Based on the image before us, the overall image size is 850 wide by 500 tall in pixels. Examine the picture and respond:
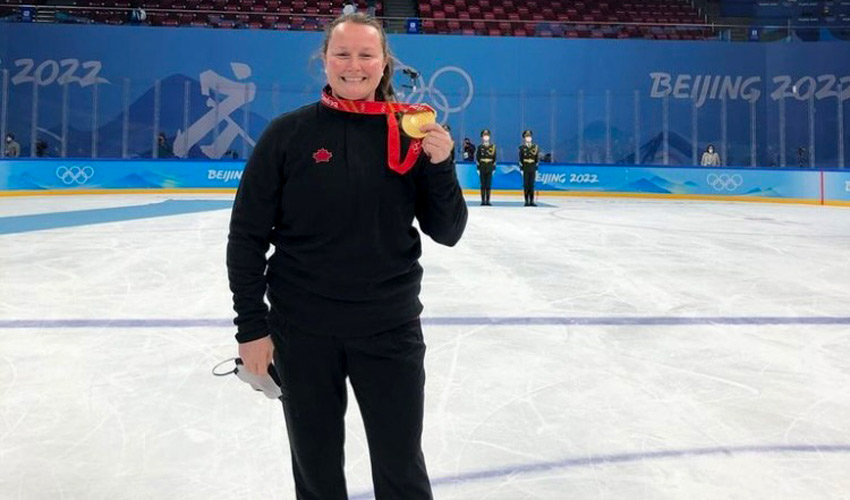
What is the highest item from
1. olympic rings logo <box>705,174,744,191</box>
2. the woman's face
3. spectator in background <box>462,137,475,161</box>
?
spectator in background <box>462,137,475,161</box>

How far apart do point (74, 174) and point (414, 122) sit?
1425cm

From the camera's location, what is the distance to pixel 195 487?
179 centimetres

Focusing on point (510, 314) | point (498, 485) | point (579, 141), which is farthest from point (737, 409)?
point (579, 141)

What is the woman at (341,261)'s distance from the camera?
1269mm

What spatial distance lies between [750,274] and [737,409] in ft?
10.6

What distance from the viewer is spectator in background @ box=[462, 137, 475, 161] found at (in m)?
16.0

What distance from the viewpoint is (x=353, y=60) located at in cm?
129

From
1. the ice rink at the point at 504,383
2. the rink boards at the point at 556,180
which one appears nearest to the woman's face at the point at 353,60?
the ice rink at the point at 504,383

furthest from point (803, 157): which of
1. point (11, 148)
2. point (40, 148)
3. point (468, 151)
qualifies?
point (11, 148)

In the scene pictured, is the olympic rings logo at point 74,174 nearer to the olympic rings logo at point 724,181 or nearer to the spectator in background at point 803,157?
the olympic rings logo at point 724,181

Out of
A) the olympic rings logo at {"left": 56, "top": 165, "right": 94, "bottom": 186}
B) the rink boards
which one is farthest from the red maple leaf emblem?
the olympic rings logo at {"left": 56, "top": 165, "right": 94, "bottom": 186}

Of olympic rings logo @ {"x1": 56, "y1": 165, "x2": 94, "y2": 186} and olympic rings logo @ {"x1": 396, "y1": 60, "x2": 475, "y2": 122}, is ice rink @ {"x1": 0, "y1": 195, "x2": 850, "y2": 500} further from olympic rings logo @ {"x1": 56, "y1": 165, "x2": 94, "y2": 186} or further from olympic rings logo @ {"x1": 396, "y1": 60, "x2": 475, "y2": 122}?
olympic rings logo @ {"x1": 396, "y1": 60, "x2": 475, "y2": 122}

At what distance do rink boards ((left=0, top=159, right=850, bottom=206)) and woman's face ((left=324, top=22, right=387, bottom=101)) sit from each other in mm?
12147

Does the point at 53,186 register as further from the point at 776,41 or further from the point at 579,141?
Answer: the point at 776,41
